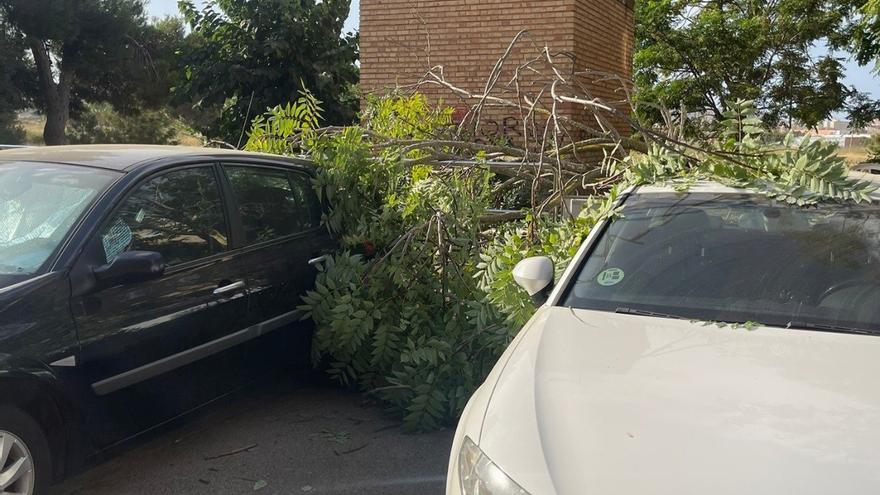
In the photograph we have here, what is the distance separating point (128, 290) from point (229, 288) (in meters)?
0.68

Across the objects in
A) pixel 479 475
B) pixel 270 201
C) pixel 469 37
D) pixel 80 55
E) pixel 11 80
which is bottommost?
pixel 479 475

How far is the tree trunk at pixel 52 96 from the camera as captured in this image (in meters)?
23.8

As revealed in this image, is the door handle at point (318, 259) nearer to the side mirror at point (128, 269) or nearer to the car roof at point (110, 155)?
the car roof at point (110, 155)

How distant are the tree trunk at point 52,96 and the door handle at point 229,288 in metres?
22.6

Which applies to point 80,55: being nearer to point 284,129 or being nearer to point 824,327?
point 284,129

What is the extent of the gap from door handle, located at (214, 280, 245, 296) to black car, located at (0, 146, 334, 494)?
0.02m

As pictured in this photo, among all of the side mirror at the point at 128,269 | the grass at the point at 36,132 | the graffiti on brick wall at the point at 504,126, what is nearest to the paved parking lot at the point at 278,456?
the side mirror at the point at 128,269

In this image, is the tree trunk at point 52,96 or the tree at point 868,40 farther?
the tree trunk at point 52,96

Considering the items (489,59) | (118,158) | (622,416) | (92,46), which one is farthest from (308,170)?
(92,46)

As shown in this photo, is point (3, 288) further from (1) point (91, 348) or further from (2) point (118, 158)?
(2) point (118, 158)

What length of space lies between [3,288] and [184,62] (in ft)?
36.6

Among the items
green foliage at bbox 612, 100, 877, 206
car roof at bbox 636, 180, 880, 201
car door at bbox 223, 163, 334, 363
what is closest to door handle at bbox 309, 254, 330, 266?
car door at bbox 223, 163, 334, 363

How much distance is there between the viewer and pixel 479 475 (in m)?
2.25

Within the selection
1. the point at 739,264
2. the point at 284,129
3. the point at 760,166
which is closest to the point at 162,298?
the point at 284,129
